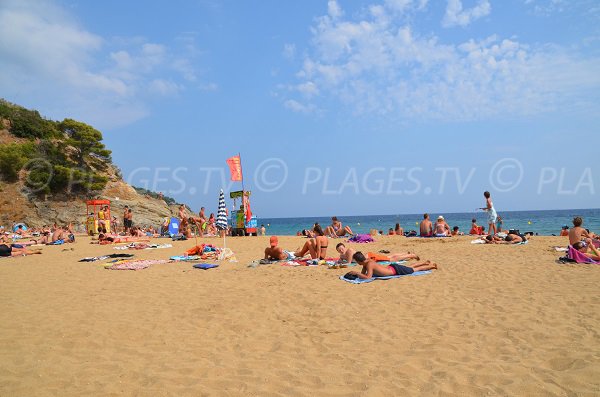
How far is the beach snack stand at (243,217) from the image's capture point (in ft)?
63.2

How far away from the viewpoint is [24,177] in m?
29.1

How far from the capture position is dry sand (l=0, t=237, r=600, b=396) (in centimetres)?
306

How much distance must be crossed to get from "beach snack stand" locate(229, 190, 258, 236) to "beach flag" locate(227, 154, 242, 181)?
0.93 meters

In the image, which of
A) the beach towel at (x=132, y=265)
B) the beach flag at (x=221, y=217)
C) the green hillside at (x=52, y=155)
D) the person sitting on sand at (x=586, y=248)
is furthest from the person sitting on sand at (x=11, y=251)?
the green hillside at (x=52, y=155)

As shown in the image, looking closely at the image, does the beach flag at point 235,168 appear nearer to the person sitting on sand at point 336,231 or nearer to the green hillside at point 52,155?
the person sitting on sand at point 336,231

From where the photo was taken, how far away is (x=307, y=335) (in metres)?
4.33

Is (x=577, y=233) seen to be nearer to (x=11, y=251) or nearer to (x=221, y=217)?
(x=221, y=217)

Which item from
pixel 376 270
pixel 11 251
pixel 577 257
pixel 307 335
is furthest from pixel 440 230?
pixel 11 251

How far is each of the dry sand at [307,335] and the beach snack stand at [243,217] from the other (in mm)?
11539

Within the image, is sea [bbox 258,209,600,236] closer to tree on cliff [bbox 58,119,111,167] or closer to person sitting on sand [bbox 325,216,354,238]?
person sitting on sand [bbox 325,216,354,238]

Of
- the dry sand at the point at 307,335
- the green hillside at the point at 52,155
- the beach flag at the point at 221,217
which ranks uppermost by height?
the green hillside at the point at 52,155

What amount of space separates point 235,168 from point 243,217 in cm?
257

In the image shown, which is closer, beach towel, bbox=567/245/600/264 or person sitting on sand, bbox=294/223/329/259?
beach towel, bbox=567/245/600/264

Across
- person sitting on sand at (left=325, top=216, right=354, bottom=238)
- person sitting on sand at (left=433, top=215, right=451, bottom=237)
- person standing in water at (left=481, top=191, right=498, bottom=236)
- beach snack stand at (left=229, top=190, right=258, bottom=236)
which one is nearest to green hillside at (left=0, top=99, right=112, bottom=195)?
beach snack stand at (left=229, top=190, right=258, bottom=236)
